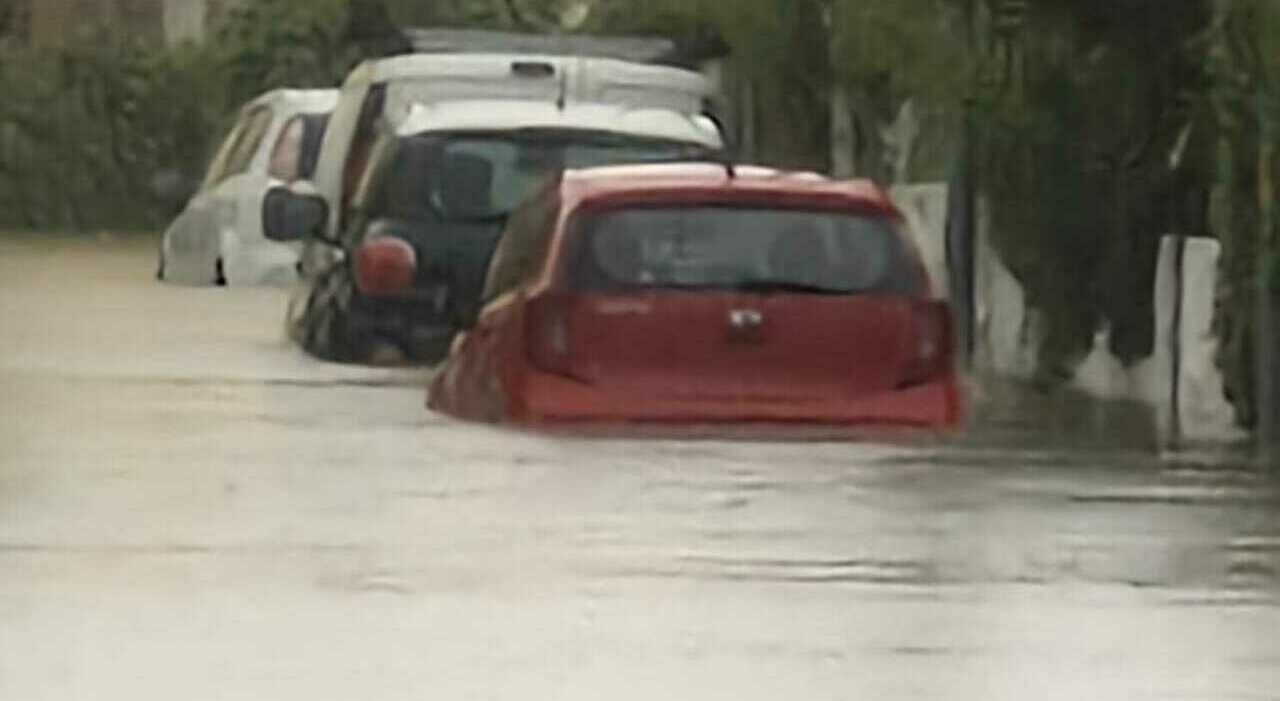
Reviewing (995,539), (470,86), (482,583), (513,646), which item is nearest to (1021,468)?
(995,539)

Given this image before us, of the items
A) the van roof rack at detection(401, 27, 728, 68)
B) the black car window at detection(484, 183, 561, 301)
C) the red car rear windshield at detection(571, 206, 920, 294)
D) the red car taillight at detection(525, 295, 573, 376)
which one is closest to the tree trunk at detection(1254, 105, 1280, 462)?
the red car rear windshield at detection(571, 206, 920, 294)

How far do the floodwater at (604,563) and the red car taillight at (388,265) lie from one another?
69.2 inches

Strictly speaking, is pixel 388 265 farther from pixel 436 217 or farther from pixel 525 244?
pixel 525 244

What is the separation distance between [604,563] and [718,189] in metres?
4.25

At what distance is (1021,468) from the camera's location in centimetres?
1670

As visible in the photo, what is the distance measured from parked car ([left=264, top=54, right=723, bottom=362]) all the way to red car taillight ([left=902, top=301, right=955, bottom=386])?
4.58 metres

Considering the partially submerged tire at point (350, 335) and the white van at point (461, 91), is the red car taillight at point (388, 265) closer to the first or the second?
the partially submerged tire at point (350, 335)

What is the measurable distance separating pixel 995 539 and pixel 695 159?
8.17 m

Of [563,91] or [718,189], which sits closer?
[718,189]

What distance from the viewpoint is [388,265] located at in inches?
856

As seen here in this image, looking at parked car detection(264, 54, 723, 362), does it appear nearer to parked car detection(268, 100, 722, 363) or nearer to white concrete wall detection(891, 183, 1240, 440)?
parked car detection(268, 100, 722, 363)

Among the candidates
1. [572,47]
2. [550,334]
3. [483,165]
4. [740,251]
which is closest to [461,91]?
[483,165]

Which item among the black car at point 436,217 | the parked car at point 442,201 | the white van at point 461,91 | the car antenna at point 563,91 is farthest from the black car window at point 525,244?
the white van at point 461,91

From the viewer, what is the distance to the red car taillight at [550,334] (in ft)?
53.6
